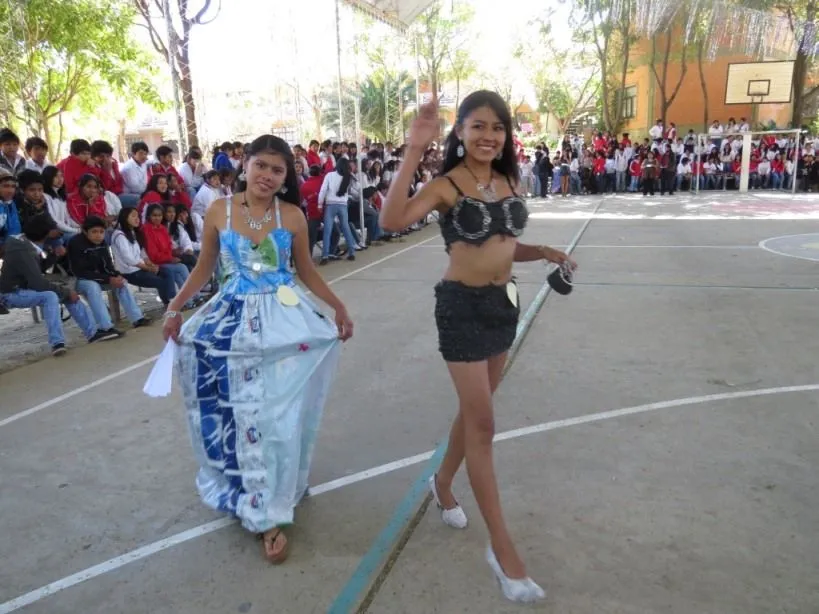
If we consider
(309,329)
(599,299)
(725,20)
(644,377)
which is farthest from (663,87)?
(309,329)

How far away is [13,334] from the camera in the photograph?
6.47 meters

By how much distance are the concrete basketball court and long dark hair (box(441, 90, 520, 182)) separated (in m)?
1.45

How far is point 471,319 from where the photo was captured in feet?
7.65

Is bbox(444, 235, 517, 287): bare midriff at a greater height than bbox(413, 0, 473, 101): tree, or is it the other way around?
bbox(413, 0, 473, 101): tree

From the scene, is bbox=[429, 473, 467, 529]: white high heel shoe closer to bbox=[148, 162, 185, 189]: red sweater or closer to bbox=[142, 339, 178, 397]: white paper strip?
bbox=[142, 339, 178, 397]: white paper strip

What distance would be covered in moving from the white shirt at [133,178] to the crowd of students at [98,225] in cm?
1

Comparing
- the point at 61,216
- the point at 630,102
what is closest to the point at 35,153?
the point at 61,216

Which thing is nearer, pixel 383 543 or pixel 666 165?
pixel 383 543

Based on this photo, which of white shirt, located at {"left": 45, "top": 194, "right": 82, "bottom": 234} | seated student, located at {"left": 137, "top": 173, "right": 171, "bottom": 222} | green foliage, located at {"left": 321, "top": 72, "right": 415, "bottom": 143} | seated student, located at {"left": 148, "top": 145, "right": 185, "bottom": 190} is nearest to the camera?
white shirt, located at {"left": 45, "top": 194, "right": 82, "bottom": 234}

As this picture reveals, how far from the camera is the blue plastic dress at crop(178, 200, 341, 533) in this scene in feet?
8.51

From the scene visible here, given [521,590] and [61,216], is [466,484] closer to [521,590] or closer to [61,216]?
[521,590]

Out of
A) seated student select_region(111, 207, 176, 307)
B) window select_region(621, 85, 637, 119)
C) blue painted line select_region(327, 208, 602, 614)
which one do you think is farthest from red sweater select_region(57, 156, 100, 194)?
window select_region(621, 85, 637, 119)

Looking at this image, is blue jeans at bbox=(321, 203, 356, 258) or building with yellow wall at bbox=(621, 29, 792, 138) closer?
blue jeans at bbox=(321, 203, 356, 258)

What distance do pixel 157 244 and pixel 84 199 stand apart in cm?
90
